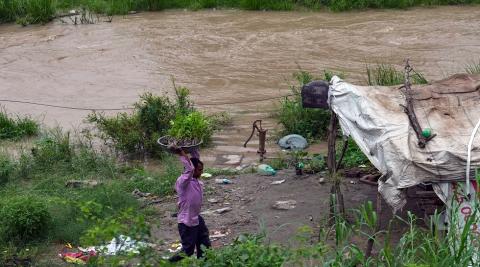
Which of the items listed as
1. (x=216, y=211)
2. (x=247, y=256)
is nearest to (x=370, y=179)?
(x=216, y=211)

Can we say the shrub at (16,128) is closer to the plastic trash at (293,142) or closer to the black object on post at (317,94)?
the plastic trash at (293,142)

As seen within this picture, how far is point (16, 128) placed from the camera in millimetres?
10797

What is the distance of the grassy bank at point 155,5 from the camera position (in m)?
18.4

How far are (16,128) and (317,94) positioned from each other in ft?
17.8

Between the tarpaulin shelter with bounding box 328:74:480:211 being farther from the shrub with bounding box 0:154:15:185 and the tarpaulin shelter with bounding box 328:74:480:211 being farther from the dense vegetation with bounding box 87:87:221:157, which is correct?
the shrub with bounding box 0:154:15:185

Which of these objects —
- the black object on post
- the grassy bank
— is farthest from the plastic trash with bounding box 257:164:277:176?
the grassy bank

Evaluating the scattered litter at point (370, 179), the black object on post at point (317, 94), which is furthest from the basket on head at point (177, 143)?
the scattered litter at point (370, 179)

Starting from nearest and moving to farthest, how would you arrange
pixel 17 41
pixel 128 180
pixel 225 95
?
pixel 128 180, pixel 225 95, pixel 17 41

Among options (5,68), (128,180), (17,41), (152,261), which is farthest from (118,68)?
(152,261)

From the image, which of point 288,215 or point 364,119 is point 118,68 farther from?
point 364,119

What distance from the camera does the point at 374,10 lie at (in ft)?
60.1

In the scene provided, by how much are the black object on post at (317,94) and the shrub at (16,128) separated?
5.18 metres

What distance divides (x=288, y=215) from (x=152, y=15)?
1253cm

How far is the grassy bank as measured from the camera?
18.4 meters
